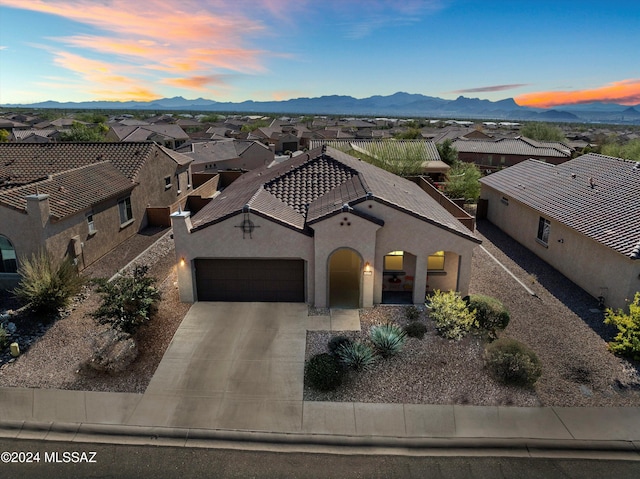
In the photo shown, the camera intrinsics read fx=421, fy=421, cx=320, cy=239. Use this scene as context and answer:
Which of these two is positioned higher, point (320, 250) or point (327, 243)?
point (327, 243)

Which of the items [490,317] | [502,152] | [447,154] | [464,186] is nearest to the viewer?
→ [490,317]

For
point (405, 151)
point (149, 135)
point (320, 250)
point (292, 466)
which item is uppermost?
point (149, 135)

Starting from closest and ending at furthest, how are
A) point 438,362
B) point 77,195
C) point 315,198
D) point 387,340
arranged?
point 438,362
point 387,340
point 315,198
point 77,195

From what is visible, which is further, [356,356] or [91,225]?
[91,225]

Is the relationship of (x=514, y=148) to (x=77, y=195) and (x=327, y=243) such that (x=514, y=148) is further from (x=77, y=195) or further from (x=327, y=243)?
(x=77, y=195)

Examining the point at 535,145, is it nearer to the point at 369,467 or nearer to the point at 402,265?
the point at 402,265

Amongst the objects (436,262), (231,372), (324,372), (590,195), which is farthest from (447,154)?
(231,372)

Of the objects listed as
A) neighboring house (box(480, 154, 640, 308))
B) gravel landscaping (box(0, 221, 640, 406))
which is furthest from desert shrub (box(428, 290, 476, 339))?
neighboring house (box(480, 154, 640, 308))

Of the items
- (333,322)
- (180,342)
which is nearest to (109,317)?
(180,342)
